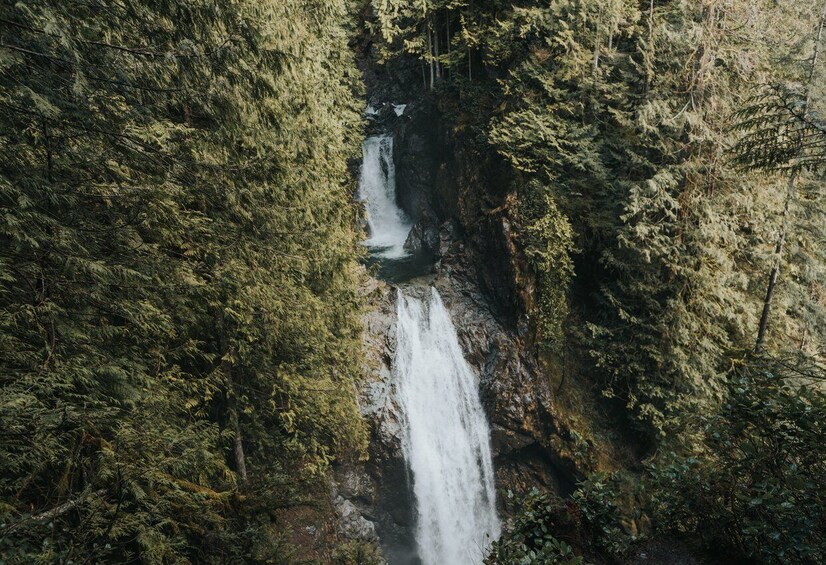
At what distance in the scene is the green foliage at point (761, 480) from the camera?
330 centimetres

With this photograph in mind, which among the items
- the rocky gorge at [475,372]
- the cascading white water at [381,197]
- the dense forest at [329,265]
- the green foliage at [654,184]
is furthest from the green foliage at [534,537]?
the cascading white water at [381,197]


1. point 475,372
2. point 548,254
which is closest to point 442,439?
point 475,372

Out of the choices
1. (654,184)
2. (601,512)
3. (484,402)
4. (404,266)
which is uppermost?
(654,184)

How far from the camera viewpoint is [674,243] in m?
11.3

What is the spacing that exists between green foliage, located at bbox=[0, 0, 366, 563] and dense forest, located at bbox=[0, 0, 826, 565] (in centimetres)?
4

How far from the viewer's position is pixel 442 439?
42.4 ft

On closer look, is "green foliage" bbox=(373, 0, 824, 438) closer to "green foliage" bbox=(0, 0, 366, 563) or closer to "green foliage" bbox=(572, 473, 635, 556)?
"green foliage" bbox=(572, 473, 635, 556)

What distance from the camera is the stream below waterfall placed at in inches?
496

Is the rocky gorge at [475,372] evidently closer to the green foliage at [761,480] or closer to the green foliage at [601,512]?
the green foliage at [601,512]

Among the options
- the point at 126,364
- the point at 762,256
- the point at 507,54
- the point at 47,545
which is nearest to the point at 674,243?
the point at 762,256

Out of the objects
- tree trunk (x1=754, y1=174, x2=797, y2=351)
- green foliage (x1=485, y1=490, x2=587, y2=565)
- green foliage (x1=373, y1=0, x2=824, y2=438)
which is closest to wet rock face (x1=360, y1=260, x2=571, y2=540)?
green foliage (x1=373, y1=0, x2=824, y2=438)

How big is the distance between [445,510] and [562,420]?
178 inches

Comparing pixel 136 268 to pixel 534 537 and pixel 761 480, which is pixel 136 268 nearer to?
pixel 534 537

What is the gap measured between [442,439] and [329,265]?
24.4 feet
